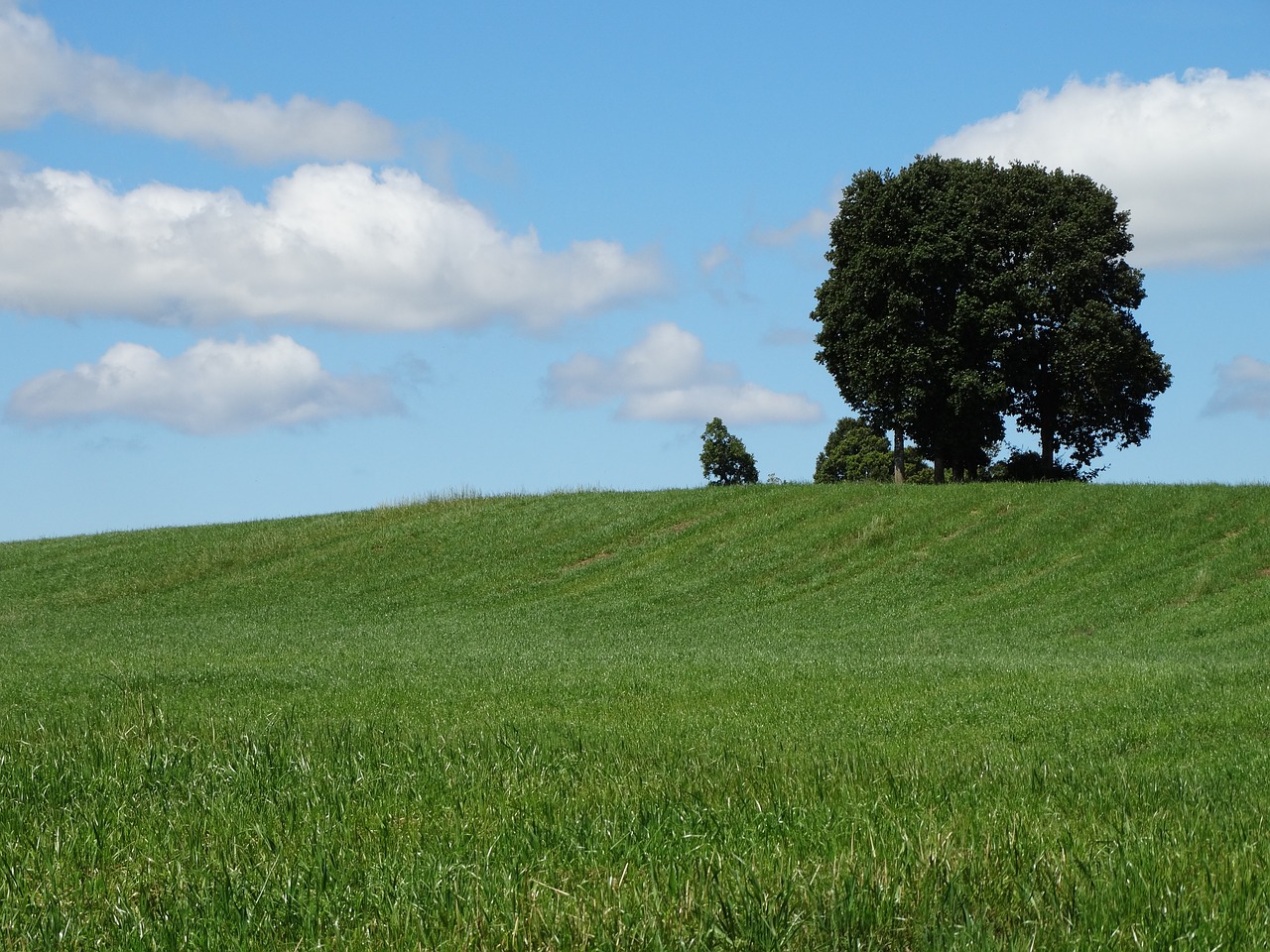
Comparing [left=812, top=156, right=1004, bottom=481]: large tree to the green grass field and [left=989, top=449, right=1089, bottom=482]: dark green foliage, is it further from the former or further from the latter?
the green grass field

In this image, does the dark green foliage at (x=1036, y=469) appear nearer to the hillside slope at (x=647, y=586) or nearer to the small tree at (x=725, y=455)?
the hillside slope at (x=647, y=586)

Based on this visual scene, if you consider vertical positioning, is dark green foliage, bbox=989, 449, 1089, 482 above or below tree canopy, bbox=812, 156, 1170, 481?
below

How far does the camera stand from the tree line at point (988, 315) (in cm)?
4666

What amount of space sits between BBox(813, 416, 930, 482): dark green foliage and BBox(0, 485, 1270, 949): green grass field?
52.0 metres

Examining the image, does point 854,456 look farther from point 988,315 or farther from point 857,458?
point 988,315

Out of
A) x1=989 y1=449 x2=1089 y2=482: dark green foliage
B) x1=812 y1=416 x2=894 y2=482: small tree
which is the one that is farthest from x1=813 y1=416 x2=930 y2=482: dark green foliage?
x1=989 y1=449 x2=1089 y2=482: dark green foliage

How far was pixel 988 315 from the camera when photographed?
46.2 meters

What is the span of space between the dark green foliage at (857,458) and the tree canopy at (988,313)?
1108 inches

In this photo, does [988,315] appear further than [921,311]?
No

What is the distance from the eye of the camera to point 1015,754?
30.7ft

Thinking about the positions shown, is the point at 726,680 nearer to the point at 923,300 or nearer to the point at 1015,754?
the point at 1015,754

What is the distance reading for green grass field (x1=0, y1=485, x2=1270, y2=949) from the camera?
194 inches

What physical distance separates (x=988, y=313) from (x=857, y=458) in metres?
38.2

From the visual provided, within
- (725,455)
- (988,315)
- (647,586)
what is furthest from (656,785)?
(725,455)
